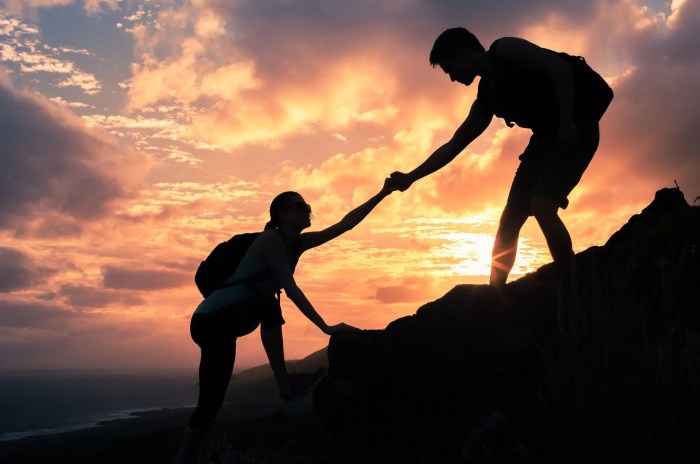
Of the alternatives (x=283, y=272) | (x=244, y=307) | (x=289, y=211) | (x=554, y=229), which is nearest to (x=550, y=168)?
(x=554, y=229)

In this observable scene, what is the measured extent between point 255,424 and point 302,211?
4.16 metres

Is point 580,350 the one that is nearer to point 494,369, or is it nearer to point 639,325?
point 639,325

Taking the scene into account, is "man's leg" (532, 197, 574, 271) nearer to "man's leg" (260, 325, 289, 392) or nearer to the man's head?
the man's head

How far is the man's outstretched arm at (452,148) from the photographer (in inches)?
250

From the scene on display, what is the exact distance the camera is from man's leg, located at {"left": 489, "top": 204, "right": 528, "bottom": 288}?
5961mm

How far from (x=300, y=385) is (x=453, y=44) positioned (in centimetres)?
345

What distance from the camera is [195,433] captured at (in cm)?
542

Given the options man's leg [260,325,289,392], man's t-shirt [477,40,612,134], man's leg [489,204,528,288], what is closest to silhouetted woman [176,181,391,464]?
man's leg [260,325,289,392]

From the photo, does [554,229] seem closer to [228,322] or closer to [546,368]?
[546,368]

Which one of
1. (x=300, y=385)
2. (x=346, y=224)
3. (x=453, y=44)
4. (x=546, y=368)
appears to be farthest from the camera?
(x=346, y=224)

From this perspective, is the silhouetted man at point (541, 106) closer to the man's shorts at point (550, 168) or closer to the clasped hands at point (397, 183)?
the man's shorts at point (550, 168)

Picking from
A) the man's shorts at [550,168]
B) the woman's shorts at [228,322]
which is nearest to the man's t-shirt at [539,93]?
the man's shorts at [550,168]

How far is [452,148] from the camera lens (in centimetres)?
667

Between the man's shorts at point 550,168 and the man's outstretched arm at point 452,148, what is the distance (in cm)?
68
